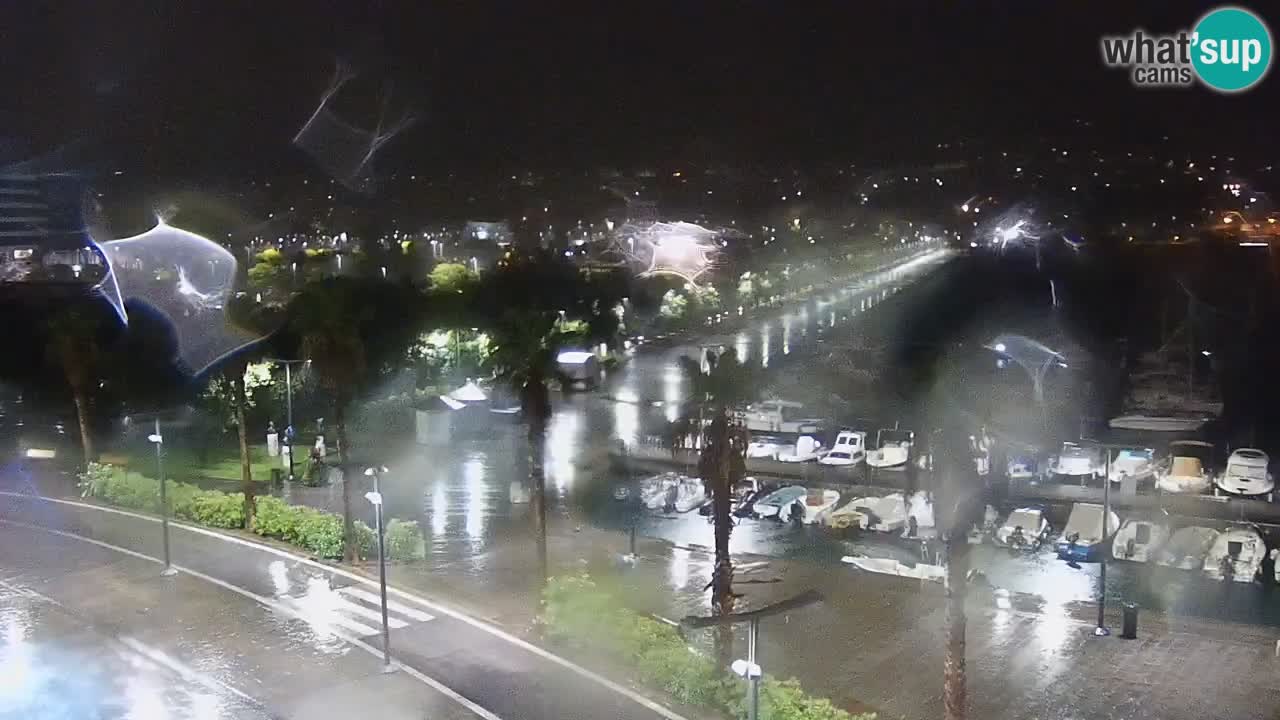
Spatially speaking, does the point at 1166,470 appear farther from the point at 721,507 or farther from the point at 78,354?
the point at 78,354

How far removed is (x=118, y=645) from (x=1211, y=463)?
30120 millimetres

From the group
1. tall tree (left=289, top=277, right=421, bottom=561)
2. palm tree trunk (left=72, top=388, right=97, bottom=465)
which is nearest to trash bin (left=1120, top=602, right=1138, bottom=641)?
tall tree (left=289, top=277, right=421, bottom=561)

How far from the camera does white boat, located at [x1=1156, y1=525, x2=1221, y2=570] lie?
70.5 ft

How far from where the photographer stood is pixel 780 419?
37.5 meters

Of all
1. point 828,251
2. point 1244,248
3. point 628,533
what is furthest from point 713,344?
point 1244,248

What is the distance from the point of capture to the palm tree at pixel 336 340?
65.4 ft

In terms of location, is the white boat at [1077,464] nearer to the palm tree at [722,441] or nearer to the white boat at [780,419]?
the white boat at [780,419]

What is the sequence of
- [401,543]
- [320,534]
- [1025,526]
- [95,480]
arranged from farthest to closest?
[95,480] → [1025,526] → [320,534] → [401,543]

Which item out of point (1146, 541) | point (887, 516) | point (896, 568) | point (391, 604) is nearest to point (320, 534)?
point (391, 604)

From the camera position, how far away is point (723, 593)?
46.4ft

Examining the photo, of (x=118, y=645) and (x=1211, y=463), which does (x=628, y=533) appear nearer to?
(x=118, y=645)

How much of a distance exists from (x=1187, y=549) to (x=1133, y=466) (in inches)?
358

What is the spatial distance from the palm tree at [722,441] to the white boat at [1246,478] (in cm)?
2035

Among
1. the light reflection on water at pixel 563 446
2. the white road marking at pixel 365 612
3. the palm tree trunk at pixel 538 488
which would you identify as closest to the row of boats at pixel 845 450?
the light reflection on water at pixel 563 446
